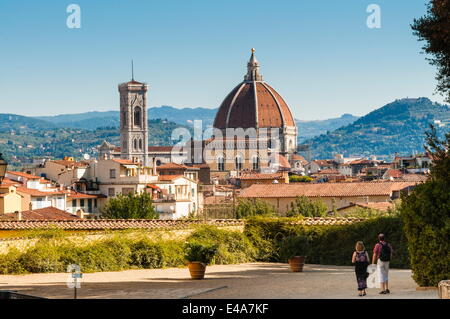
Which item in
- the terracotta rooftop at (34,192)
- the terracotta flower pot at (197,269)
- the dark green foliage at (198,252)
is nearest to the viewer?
the terracotta flower pot at (197,269)

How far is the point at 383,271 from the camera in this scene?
17.2 meters

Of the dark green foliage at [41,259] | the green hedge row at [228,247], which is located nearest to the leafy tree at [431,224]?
the green hedge row at [228,247]

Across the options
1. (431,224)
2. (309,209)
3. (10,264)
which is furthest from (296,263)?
(309,209)

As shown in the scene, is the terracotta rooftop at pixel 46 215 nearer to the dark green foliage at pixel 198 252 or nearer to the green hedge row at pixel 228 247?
the green hedge row at pixel 228 247

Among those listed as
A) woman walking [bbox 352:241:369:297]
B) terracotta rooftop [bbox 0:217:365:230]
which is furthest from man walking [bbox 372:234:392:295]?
terracotta rooftop [bbox 0:217:365:230]

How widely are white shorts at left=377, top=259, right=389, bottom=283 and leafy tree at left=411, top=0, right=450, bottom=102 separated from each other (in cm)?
460

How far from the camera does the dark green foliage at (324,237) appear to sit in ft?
97.0

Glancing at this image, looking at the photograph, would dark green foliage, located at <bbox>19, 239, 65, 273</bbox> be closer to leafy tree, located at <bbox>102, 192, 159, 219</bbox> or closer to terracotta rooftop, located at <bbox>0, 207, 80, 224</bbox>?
terracotta rooftop, located at <bbox>0, 207, 80, 224</bbox>

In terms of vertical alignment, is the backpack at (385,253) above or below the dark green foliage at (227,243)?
above

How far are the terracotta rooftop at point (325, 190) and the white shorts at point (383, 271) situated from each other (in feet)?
156

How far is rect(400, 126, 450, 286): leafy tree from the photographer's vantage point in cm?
1798

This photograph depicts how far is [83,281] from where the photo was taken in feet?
73.2

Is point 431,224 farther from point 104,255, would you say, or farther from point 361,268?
point 104,255
